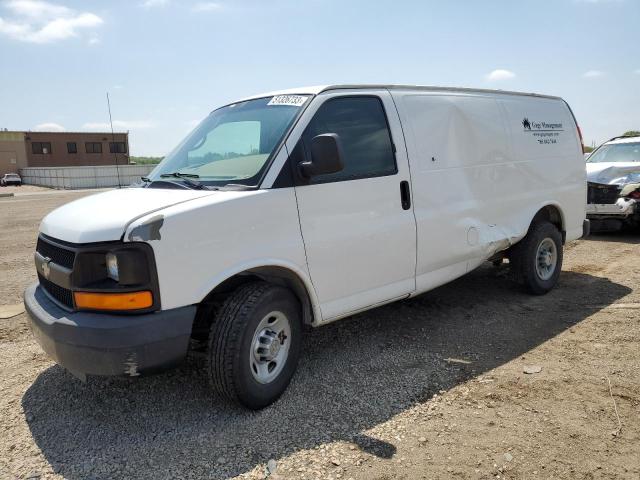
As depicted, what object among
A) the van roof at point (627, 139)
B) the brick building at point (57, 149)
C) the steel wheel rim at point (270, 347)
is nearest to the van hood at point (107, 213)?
the steel wheel rim at point (270, 347)

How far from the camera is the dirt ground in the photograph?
2883mm

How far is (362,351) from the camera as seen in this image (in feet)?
14.5

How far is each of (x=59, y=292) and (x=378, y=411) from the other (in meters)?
2.22

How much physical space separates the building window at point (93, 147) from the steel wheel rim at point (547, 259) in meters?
70.9

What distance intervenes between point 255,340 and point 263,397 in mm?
397

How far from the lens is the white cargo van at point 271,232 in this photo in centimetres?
292

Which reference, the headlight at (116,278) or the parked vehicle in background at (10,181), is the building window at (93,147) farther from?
the headlight at (116,278)

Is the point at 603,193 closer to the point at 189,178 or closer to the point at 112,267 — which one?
the point at 189,178

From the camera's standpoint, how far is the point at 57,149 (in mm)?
65875

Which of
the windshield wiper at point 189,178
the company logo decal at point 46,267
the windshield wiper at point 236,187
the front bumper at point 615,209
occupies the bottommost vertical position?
the front bumper at point 615,209

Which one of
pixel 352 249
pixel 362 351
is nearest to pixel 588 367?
pixel 362 351

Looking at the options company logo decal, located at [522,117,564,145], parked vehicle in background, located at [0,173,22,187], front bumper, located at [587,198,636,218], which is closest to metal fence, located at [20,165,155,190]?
parked vehicle in background, located at [0,173,22,187]

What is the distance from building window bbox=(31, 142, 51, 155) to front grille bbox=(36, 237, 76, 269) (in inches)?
2768

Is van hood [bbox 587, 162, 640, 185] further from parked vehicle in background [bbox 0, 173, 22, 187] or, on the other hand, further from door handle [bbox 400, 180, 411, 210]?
parked vehicle in background [bbox 0, 173, 22, 187]
